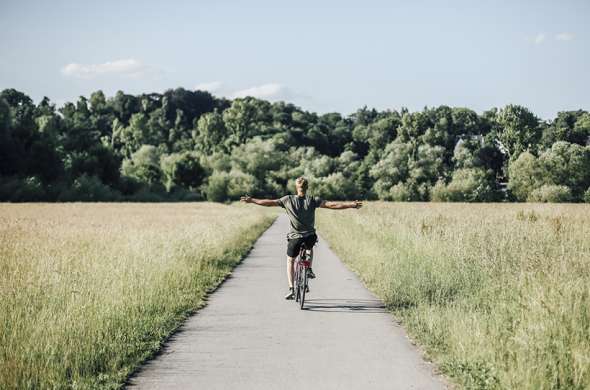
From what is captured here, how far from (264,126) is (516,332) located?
120 m

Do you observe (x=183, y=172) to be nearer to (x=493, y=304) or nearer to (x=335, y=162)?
(x=335, y=162)

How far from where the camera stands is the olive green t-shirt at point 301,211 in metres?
9.42

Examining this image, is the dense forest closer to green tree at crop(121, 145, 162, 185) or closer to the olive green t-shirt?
green tree at crop(121, 145, 162, 185)

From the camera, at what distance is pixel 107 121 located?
129375 mm

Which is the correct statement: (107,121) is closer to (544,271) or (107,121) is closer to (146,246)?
(146,246)

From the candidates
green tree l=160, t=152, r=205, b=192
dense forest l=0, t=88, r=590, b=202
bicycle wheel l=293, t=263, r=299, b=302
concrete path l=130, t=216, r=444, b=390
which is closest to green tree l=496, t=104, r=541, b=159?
dense forest l=0, t=88, r=590, b=202

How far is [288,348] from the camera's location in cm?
666

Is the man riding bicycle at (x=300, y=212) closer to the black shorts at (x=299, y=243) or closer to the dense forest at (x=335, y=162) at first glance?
the black shorts at (x=299, y=243)

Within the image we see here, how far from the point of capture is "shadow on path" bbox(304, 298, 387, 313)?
9070mm

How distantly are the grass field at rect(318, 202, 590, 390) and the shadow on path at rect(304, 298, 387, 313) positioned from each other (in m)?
0.27

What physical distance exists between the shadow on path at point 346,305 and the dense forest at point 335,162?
178 ft

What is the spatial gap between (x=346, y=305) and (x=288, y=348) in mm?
3001

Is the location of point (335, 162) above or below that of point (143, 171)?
above

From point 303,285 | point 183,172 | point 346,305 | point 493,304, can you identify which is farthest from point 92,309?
point 183,172
